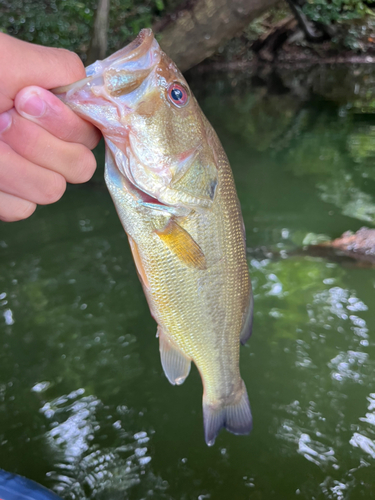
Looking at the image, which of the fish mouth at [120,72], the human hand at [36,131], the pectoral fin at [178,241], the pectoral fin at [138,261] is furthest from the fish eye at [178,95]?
the pectoral fin at [138,261]

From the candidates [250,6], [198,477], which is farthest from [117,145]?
[250,6]

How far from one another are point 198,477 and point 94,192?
14.0 ft

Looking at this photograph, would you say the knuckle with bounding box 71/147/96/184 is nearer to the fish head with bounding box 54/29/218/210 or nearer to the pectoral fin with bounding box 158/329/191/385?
the fish head with bounding box 54/29/218/210

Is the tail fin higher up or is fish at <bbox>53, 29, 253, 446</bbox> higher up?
fish at <bbox>53, 29, 253, 446</bbox>

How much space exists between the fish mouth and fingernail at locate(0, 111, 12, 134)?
0.14 m

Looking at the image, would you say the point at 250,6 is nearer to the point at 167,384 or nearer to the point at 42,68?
the point at 167,384

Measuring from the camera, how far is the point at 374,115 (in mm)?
9305

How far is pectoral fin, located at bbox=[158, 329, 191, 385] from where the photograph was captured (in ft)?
5.63

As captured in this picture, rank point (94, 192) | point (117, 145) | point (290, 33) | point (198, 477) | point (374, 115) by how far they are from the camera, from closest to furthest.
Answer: point (117, 145) < point (198, 477) < point (94, 192) < point (374, 115) < point (290, 33)

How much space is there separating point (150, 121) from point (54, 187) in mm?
380

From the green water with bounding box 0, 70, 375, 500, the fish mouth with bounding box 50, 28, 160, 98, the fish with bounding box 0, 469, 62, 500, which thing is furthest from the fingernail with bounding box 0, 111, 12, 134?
the green water with bounding box 0, 70, 375, 500

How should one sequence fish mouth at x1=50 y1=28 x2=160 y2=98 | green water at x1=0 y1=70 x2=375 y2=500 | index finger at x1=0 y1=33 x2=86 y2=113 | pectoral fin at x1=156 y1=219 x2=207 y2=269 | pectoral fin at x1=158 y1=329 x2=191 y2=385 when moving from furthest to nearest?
green water at x1=0 y1=70 x2=375 y2=500 < pectoral fin at x1=158 y1=329 x2=191 y2=385 < pectoral fin at x1=156 y1=219 x2=207 y2=269 < fish mouth at x1=50 y1=28 x2=160 y2=98 < index finger at x1=0 y1=33 x2=86 y2=113

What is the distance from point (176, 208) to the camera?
1.41 metres

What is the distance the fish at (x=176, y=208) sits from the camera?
1.22 meters
